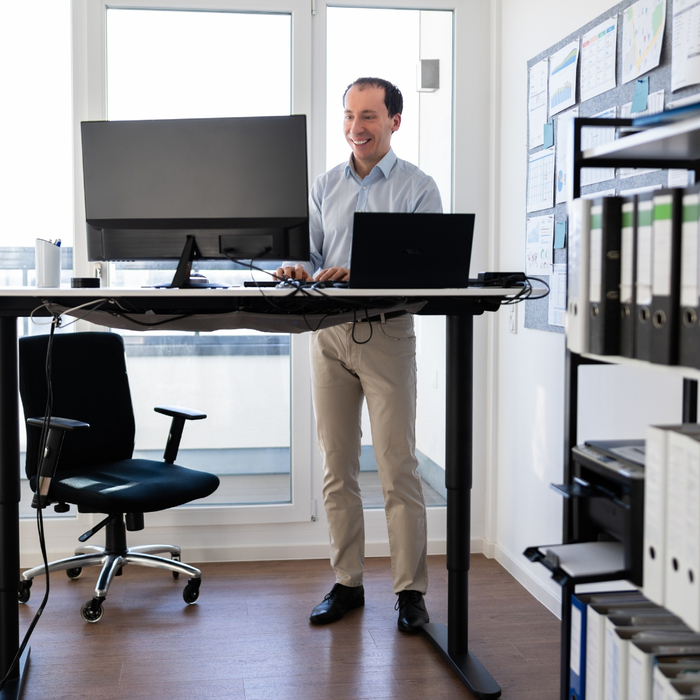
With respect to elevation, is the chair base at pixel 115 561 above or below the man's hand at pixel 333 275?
below

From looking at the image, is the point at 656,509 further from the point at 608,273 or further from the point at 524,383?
the point at 524,383

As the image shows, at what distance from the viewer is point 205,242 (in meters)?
2.00

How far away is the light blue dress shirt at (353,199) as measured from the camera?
7.98 ft

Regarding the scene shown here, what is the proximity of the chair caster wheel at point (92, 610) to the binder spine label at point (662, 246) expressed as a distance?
2009 millimetres

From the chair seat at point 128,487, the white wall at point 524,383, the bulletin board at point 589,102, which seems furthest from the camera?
the chair seat at point 128,487

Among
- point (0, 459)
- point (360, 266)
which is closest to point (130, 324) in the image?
point (0, 459)

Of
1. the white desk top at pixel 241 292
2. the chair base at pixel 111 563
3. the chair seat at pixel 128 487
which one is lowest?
the chair base at pixel 111 563

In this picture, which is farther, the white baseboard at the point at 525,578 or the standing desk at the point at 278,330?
the white baseboard at the point at 525,578

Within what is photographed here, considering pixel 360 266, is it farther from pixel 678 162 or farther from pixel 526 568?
pixel 526 568

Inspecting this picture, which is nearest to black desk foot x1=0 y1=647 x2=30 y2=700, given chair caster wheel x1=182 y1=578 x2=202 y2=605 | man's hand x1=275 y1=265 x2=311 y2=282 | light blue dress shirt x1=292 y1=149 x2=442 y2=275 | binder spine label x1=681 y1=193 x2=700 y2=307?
chair caster wheel x1=182 y1=578 x2=202 y2=605

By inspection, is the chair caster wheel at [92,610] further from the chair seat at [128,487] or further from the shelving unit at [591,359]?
the shelving unit at [591,359]

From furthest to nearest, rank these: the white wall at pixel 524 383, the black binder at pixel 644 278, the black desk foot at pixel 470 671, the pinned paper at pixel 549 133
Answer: the pinned paper at pixel 549 133, the white wall at pixel 524 383, the black desk foot at pixel 470 671, the black binder at pixel 644 278

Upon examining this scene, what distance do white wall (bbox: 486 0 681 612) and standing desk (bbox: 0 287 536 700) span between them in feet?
1.46

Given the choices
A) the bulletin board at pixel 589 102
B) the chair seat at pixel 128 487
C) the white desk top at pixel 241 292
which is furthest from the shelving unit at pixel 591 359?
the chair seat at pixel 128 487
